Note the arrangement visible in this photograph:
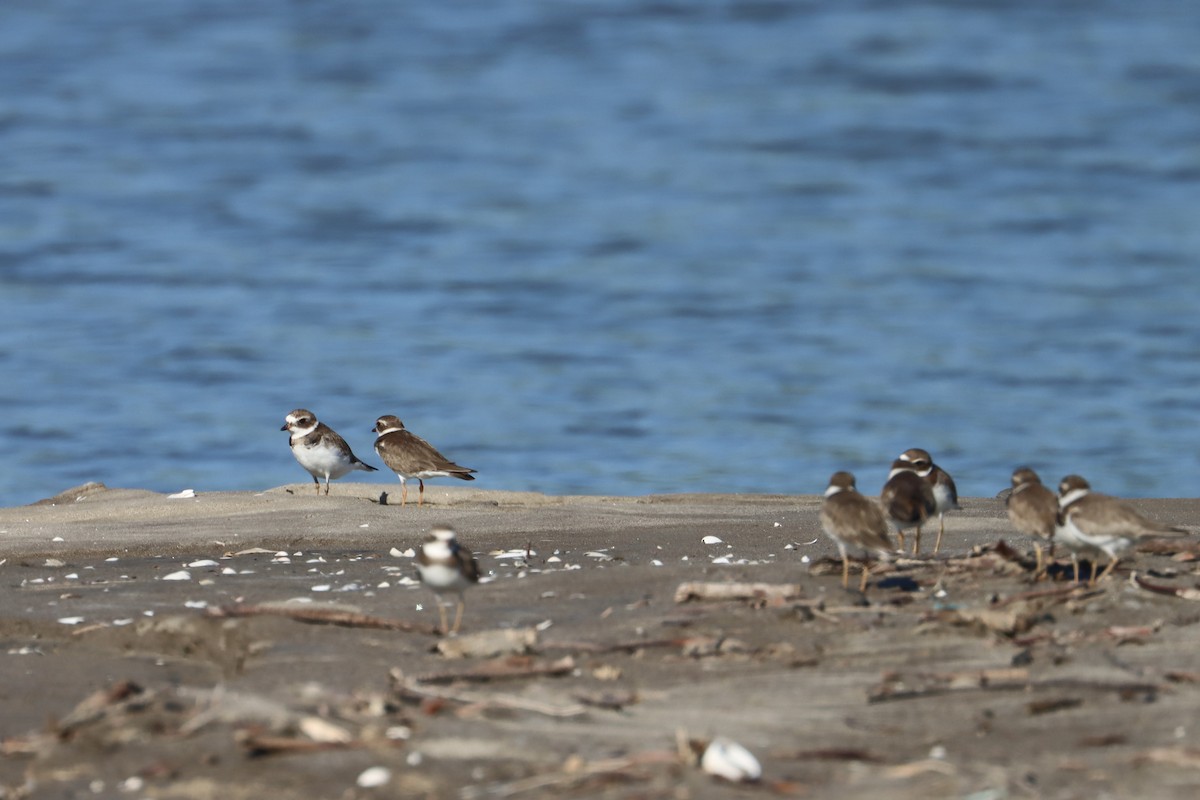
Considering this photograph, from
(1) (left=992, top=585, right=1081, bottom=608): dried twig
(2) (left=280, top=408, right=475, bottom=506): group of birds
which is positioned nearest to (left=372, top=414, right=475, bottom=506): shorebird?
(2) (left=280, top=408, right=475, bottom=506): group of birds

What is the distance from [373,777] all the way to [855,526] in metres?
2.96

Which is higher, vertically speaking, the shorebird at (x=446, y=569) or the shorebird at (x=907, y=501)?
the shorebird at (x=907, y=501)

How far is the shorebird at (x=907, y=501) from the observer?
8.41 metres

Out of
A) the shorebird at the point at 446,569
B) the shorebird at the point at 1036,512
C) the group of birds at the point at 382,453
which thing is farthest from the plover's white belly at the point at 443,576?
the group of birds at the point at 382,453

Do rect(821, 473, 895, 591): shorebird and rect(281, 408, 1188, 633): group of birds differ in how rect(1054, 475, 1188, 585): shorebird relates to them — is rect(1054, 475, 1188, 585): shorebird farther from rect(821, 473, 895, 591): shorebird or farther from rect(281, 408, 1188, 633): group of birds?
rect(821, 473, 895, 591): shorebird

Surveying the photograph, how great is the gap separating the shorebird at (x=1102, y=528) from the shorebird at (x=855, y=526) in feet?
2.59

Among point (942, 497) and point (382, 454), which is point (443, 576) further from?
point (382, 454)

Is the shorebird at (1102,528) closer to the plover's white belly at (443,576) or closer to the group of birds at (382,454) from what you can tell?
the plover's white belly at (443,576)

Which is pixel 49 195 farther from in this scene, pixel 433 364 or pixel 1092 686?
pixel 1092 686

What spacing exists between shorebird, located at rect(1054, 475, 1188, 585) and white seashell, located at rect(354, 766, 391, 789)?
11.6 feet

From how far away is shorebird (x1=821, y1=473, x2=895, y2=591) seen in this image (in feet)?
25.7

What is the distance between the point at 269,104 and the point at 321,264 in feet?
30.5

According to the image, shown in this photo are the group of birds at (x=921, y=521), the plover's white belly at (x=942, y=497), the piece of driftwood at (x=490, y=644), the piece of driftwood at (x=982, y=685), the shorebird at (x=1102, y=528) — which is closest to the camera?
the piece of driftwood at (x=982, y=685)

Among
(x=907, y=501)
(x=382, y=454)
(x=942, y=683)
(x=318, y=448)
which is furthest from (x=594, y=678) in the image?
(x=318, y=448)
